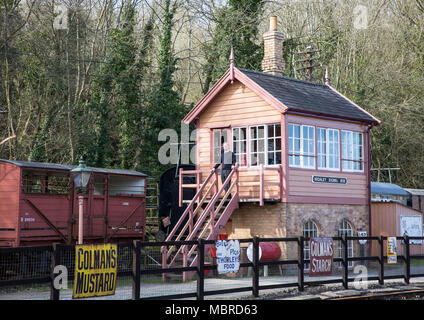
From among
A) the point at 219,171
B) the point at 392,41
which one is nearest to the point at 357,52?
the point at 392,41

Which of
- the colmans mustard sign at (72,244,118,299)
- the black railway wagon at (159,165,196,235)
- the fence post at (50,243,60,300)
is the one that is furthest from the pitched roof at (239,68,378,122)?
the fence post at (50,243,60,300)

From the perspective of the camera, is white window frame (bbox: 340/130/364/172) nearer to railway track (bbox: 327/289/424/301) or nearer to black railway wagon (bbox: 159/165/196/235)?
black railway wagon (bbox: 159/165/196/235)

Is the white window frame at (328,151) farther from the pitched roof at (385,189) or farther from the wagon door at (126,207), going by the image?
the wagon door at (126,207)

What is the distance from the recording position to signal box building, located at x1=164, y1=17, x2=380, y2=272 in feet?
66.5

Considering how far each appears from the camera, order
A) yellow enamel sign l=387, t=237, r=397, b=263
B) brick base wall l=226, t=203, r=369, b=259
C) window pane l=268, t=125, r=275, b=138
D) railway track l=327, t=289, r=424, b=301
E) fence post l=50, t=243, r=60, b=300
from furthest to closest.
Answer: window pane l=268, t=125, r=275, b=138
brick base wall l=226, t=203, r=369, b=259
yellow enamel sign l=387, t=237, r=397, b=263
railway track l=327, t=289, r=424, b=301
fence post l=50, t=243, r=60, b=300

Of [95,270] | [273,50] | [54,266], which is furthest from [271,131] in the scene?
[54,266]

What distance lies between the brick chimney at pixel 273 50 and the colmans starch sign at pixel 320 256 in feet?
34.5

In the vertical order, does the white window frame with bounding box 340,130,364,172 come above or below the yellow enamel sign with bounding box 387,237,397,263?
above

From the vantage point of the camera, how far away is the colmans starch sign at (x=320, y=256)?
15.7 metres

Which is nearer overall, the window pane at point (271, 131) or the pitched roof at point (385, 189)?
the window pane at point (271, 131)

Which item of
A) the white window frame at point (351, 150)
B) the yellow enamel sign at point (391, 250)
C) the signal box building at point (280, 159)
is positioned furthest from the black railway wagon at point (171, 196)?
the yellow enamel sign at point (391, 250)

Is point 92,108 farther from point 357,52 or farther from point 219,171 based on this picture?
point 357,52

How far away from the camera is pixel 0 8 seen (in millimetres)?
28156

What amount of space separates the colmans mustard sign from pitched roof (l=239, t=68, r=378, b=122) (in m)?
10.1
